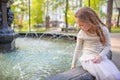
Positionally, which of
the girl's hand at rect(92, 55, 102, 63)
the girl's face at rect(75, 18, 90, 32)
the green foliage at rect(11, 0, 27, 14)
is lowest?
the girl's hand at rect(92, 55, 102, 63)

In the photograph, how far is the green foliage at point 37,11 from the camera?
79.0 ft

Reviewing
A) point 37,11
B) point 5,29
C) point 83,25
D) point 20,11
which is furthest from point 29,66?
point 37,11

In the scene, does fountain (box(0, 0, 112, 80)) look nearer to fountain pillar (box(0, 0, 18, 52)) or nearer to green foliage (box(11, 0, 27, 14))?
fountain pillar (box(0, 0, 18, 52))

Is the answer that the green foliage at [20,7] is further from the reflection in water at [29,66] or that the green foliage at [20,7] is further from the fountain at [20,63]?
the reflection in water at [29,66]

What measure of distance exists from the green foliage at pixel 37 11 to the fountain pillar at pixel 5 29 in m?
17.8

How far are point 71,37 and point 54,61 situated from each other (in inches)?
175

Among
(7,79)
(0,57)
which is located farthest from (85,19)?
(0,57)

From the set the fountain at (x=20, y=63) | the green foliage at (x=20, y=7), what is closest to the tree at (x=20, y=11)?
the green foliage at (x=20, y=7)

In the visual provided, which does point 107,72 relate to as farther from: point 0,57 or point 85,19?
point 0,57

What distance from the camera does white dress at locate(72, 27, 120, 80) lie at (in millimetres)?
2958

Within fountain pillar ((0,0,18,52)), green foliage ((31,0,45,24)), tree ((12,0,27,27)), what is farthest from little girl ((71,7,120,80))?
green foliage ((31,0,45,24))

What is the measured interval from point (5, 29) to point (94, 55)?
11.5ft

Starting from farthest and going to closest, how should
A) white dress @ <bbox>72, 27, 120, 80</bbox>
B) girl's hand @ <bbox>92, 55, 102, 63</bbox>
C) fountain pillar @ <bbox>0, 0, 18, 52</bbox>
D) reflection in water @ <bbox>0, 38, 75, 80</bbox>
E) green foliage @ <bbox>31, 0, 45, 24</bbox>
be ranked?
green foliage @ <bbox>31, 0, 45, 24</bbox>, fountain pillar @ <bbox>0, 0, 18, 52</bbox>, reflection in water @ <bbox>0, 38, 75, 80</bbox>, girl's hand @ <bbox>92, 55, 102, 63</bbox>, white dress @ <bbox>72, 27, 120, 80</bbox>

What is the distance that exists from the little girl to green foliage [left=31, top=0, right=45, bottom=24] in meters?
21.0
